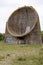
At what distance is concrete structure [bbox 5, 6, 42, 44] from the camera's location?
1308 inches

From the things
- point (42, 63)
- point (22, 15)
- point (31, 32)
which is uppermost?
point (22, 15)

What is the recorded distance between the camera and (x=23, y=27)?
3644 cm

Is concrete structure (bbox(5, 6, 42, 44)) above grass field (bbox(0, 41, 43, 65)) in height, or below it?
above

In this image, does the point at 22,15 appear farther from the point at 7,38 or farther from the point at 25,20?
the point at 7,38

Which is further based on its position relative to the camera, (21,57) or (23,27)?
(23,27)

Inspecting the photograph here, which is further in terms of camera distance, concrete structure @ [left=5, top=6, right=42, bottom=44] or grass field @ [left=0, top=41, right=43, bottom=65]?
concrete structure @ [left=5, top=6, right=42, bottom=44]

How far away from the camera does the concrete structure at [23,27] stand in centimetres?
3322

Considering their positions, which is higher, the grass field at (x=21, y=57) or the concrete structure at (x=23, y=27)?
the concrete structure at (x=23, y=27)

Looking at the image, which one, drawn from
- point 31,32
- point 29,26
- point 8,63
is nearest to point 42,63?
point 8,63

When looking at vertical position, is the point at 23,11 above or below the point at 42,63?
above

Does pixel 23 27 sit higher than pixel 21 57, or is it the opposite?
pixel 23 27

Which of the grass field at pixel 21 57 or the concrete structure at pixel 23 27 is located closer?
the grass field at pixel 21 57

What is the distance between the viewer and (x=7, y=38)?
36.1 meters

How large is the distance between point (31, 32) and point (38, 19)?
1.90 metres
